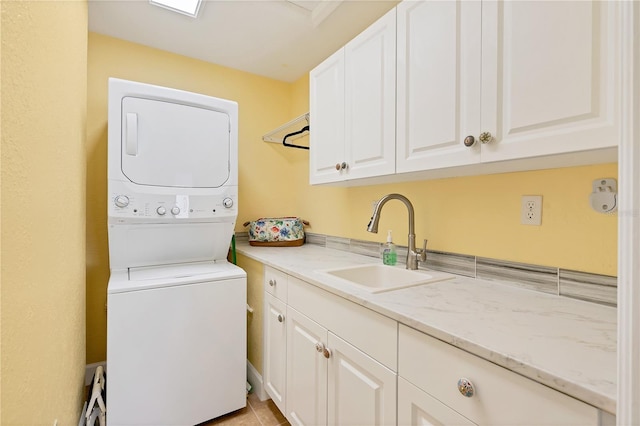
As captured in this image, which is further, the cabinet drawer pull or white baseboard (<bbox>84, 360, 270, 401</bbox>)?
white baseboard (<bbox>84, 360, 270, 401</bbox>)

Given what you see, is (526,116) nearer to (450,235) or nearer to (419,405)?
(450,235)

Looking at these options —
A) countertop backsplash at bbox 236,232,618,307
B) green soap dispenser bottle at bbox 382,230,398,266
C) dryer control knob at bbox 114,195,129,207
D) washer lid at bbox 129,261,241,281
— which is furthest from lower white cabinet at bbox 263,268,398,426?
dryer control knob at bbox 114,195,129,207

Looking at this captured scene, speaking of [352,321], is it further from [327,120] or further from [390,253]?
[327,120]

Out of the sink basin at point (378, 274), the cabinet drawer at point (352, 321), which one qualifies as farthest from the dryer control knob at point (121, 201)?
the sink basin at point (378, 274)

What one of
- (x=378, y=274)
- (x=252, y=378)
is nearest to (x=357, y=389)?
(x=378, y=274)

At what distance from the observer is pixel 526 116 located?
0.91m

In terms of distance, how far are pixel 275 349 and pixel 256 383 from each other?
48 centimetres

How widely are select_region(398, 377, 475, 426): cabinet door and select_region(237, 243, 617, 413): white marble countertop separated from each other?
187 mm

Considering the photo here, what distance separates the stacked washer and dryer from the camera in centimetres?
149

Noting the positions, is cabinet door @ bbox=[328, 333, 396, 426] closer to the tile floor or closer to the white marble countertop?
the white marble countertop

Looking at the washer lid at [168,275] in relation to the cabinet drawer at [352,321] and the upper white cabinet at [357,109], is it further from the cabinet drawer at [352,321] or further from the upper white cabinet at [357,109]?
the upper white cabinet at [357,109]

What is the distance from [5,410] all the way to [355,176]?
55.9 inches

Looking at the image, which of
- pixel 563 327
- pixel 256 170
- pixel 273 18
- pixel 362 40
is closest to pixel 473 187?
pixel 563 327

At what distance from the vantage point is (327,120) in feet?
5.82
